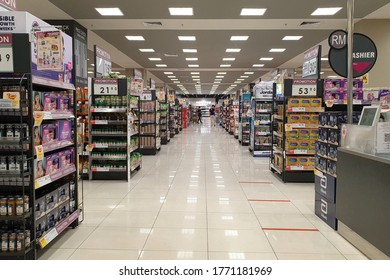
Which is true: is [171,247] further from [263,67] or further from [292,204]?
[263,67]

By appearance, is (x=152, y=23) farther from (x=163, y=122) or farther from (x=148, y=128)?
(x=163, y=122)

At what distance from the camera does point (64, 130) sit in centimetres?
432

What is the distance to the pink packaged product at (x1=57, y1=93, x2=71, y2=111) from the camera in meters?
4.19

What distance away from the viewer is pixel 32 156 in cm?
340

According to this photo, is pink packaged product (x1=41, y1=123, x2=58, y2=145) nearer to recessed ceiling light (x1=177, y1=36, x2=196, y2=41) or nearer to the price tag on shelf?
the price tag on shelf

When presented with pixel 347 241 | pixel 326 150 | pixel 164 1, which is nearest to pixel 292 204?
pixel 326 150

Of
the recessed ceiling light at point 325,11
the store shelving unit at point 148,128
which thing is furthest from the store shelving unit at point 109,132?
the recessed ceiling light at point 325,11

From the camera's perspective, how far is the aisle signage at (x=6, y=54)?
324 centimetres

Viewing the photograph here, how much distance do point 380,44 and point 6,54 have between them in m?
10.3

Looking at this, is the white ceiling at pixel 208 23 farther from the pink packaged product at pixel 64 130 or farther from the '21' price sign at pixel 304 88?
the pink packaged product at pixel 64 130

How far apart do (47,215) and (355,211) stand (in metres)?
3.27

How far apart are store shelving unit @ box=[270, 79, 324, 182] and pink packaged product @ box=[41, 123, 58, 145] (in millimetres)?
5023

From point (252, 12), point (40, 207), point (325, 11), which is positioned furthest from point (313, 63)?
point (40, 207)

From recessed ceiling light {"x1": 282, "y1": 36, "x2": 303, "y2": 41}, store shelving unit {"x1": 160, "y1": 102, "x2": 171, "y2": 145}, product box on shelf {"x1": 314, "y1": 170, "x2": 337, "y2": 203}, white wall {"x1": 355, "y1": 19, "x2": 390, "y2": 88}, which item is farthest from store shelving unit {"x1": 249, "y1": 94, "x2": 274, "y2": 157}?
product box on shelf {"x1": 314, "y1": 170, "x2": 337, "y2": 203}
